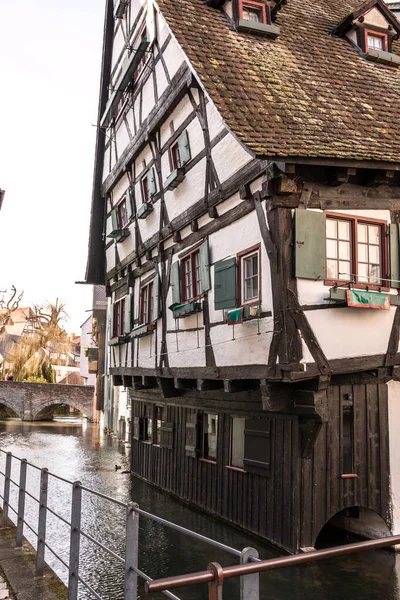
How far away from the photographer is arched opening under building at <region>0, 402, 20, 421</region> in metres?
43.4

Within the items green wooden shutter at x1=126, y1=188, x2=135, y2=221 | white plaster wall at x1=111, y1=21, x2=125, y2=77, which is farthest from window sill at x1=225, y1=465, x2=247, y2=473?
white plaster wall at x1=111, y1=21, x2=125, y2=77

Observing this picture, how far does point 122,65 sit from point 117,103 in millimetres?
1236

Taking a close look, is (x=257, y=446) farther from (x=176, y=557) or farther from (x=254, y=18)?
(x=254, y=18)

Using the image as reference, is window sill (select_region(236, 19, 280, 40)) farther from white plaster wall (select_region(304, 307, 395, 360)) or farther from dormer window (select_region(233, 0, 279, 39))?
white plaster wall (select_region(304, 307, 395, 360))

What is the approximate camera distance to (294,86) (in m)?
9.92

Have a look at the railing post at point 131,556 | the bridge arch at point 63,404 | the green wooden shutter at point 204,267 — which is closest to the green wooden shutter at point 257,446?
the green wooden shutter at point 204,267

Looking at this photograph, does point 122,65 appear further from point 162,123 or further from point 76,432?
point 76,432

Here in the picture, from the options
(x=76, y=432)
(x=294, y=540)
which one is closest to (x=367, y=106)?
(x=294, y=540)

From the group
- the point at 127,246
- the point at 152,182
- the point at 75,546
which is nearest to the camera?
the point at 75,546

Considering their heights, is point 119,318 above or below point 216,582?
above

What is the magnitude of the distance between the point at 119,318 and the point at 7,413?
1205 inches

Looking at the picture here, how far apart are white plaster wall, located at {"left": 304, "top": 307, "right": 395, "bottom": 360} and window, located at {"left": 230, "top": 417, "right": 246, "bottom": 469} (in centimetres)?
302

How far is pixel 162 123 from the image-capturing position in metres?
13.0

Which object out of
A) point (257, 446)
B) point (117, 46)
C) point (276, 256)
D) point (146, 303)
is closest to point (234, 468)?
point (257, 446)
